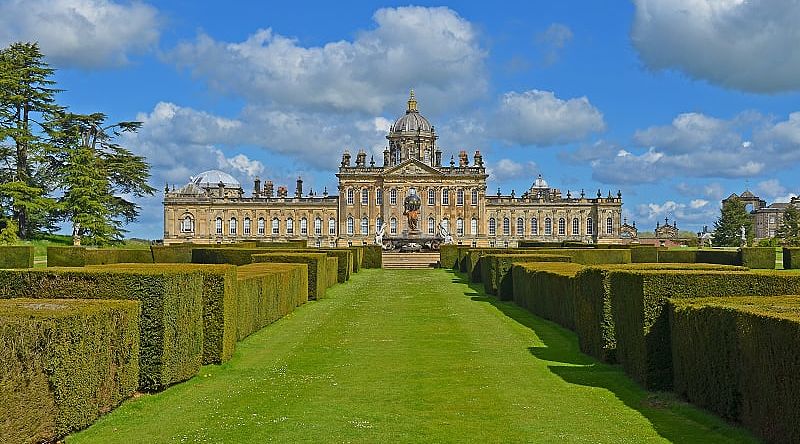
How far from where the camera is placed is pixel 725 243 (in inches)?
2670

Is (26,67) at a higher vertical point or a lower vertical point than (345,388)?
higher

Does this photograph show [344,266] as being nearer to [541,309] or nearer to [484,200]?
[541,309]

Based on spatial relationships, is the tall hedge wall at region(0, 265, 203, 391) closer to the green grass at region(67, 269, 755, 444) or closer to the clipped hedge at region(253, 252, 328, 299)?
the green grass at region(67, 269, 755, 444)

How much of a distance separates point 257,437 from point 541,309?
34.8 ft

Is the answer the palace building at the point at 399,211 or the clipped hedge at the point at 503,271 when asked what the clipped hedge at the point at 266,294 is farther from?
the palace building at the point at 399,211

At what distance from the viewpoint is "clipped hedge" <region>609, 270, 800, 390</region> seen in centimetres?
947

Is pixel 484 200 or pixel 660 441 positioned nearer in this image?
pixel 660 441

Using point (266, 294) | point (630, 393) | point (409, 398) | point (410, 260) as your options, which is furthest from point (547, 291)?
point (410, 260)

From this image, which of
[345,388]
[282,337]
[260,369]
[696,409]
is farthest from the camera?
[282,337]

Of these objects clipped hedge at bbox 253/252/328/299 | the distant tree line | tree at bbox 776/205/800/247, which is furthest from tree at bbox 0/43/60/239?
tree at bbox 776/205/800/247

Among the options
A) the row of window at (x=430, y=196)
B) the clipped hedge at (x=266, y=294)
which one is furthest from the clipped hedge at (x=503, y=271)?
the row of window at (x=430, y=196)

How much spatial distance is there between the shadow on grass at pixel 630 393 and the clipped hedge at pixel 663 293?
274mm

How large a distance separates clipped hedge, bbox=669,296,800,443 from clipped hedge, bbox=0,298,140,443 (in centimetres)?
568

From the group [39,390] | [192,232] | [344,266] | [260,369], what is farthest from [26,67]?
[39,390]
